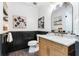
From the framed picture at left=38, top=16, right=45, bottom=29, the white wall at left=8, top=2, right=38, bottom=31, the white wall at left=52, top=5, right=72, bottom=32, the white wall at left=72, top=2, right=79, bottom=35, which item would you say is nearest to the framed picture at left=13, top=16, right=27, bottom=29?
the white wall at left=8, top=2, right=38, bottom=31

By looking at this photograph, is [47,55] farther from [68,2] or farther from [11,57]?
[68,2]

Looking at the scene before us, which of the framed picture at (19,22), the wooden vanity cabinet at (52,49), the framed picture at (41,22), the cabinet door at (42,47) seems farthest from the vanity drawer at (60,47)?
the framed picture at (19,22)

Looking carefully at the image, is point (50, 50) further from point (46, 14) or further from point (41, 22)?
point (46, 14)

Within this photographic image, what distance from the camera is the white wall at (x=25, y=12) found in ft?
4.41

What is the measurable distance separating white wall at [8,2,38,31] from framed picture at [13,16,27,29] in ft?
0.13

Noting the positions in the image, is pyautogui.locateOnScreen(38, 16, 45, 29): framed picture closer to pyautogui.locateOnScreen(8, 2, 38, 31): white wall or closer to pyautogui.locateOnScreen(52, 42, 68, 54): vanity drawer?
pyautogui.locateOnScreen(8, 2, 38, 31): white wall

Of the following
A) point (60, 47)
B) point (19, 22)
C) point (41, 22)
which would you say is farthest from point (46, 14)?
point (60, 47)

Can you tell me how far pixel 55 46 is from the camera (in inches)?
54.0

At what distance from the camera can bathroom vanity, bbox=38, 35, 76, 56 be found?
123 centimetres

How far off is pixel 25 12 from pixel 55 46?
0.63 m

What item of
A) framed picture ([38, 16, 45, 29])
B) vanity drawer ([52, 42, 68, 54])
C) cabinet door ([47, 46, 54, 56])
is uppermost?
framed picture ([38, 16, 45, 29])

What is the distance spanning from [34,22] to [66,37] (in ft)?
1.81

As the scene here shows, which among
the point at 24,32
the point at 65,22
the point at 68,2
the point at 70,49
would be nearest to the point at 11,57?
the point at 24,32

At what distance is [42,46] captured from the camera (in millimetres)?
1489
